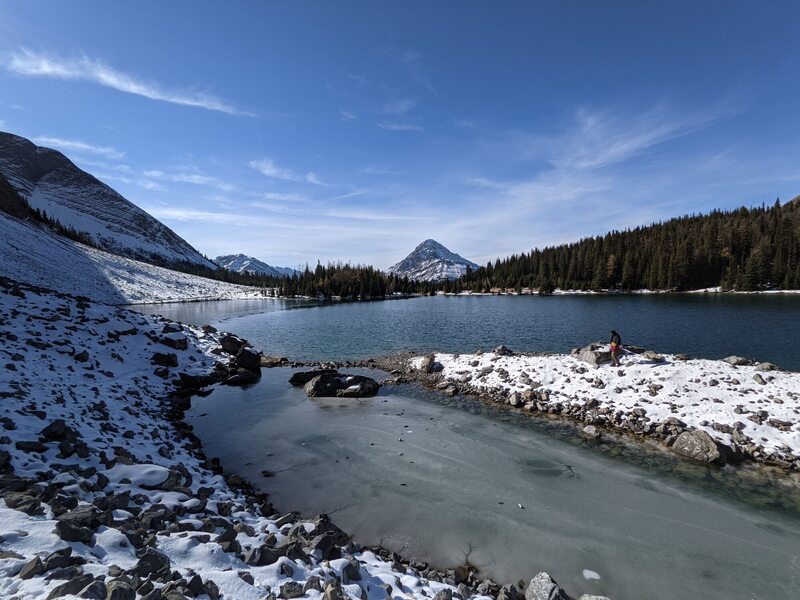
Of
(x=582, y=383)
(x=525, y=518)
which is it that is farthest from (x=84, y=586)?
(x=582, y=383)

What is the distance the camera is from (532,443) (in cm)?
1526

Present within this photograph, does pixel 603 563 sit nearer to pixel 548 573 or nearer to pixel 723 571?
pixel 548 573

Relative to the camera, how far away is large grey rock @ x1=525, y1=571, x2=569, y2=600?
6930 mm

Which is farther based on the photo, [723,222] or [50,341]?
[723,222]

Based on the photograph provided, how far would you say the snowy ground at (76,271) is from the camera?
253ft

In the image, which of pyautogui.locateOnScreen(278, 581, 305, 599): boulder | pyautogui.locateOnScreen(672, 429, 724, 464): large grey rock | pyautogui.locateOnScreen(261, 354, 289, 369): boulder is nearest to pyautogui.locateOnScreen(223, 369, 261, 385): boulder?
pyautogui.locateOnScreen(261, 354, 289, 369): boulder

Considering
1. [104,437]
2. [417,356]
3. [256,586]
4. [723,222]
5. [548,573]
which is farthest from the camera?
[723,222]

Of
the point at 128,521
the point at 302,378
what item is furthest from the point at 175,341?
the point at 128,521

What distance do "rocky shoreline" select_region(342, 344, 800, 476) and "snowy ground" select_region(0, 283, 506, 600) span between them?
1299 centimetres

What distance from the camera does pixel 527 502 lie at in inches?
Answer: 429

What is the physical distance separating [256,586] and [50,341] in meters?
20.1

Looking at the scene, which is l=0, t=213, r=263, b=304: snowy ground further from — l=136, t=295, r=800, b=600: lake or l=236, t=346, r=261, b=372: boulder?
l=136, t=295, r=800, b=600: lake

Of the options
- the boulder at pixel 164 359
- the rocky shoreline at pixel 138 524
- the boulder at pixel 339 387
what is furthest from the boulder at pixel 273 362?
the rocky shoreline at pixel 138 524

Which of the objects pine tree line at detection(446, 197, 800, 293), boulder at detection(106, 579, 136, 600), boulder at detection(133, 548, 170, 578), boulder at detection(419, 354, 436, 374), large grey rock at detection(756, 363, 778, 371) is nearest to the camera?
boulder at detection(106, 579, 136, 600)
